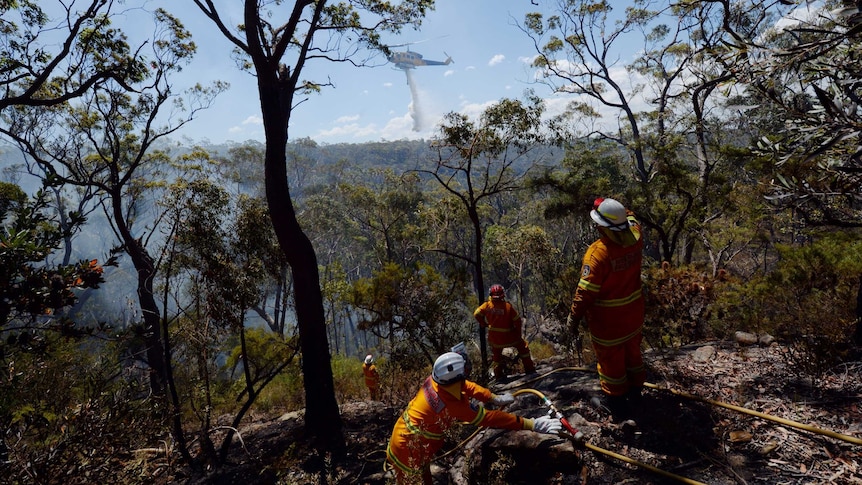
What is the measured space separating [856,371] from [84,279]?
677 centimetres

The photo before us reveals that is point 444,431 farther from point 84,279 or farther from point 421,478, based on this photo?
point 84,279

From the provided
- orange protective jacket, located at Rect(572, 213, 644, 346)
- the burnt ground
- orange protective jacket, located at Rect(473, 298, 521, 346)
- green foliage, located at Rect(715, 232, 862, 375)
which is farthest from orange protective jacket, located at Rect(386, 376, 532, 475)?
green foliage, located at Rect(715, 232, 862, 375)

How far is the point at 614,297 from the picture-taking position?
368 centimetres

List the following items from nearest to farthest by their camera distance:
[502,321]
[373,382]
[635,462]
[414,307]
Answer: [635,462] → [502,321] → [414,307] → [373,382]

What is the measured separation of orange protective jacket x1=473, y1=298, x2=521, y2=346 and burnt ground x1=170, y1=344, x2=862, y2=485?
3.59 ft

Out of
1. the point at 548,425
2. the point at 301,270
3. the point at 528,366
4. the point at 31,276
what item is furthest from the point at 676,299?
the point at 31,276

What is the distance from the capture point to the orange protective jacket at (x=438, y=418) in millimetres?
3381

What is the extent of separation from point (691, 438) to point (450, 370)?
6.89 ft

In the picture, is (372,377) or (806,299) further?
(372,377)

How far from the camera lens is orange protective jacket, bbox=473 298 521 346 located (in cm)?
607

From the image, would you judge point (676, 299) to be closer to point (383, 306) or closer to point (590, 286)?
point (590, 286)

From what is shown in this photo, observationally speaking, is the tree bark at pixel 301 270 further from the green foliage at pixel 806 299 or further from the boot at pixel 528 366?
the green foliage at pixel 806 299

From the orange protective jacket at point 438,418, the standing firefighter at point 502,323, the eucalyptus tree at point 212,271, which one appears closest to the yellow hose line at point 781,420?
the orange protective jacket at point 438,418

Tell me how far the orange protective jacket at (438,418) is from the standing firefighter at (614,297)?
1037 millimetres
